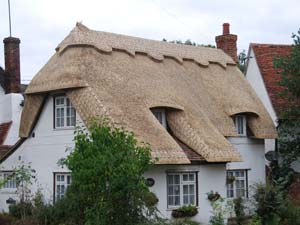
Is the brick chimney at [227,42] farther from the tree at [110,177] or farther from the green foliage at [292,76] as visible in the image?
A: the tree at [110,177]

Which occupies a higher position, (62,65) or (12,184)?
(62,65)

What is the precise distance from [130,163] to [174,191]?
9.16 metres

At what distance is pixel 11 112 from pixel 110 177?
18712mm

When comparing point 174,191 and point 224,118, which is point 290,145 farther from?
point 174,191

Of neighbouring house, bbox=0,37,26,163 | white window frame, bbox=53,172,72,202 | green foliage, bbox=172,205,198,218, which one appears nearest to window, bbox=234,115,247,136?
green foliage, bbox=172,205,198,218

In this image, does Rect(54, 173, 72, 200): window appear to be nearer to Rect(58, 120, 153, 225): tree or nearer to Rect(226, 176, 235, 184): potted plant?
Rect(226, 176, 235, 184): potted plant

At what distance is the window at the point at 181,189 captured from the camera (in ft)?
81.7

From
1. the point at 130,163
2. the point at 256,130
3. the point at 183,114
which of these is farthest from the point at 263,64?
the point at 130,163

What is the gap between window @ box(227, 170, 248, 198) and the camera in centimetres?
2804

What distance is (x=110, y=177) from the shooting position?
16078mm

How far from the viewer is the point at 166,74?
93.8 ft

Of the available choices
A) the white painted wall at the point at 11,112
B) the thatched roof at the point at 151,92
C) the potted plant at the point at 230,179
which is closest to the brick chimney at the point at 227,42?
the thatched roof at the point at 151,92

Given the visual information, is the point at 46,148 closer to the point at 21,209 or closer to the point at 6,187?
the point at 21,209

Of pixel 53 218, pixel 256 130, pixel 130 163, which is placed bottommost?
pixel 53 218
